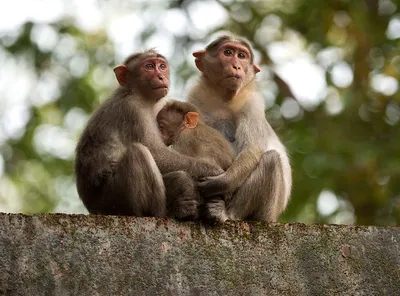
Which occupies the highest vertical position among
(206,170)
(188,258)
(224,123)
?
(224,123)

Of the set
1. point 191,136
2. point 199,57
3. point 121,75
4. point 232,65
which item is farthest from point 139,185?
point 199,57

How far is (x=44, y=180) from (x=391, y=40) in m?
7.45

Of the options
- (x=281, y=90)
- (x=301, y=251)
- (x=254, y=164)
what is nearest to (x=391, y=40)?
(x=281, y=90)

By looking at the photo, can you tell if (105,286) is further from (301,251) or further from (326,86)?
(326,86)

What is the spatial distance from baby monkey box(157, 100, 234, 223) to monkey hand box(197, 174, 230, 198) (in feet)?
0.20

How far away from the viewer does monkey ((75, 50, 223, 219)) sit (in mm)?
5965

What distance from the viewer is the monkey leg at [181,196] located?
19.2 ft

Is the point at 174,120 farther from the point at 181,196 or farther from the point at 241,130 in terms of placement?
the point at 181,196

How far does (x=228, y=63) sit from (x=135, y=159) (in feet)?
5.95

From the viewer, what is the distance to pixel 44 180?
55.0 feet

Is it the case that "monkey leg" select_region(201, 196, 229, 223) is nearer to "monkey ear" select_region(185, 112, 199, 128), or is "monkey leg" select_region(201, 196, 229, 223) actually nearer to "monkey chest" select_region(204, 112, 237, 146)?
"monkey ear" select_region(185, 112, 199, 128)

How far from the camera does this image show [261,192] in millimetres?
6551

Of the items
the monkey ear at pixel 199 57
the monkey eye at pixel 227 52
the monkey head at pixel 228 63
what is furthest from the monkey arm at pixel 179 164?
the monkey ear at pixel 199 57

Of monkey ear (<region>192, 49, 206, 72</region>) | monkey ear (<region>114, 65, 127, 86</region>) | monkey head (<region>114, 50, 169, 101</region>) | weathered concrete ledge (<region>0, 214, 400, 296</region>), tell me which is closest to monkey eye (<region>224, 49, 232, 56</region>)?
monkey ear (<region>192, 49, 206, 72</region>)
